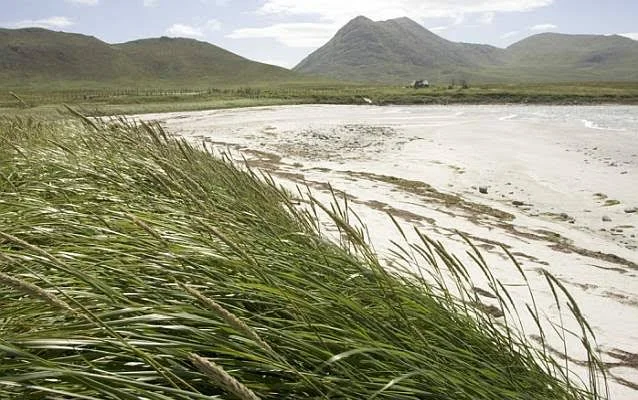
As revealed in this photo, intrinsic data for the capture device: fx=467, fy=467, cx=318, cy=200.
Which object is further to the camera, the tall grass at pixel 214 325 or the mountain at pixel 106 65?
the mountain at pixel 106 65

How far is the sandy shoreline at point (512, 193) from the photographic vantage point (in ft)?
17.3

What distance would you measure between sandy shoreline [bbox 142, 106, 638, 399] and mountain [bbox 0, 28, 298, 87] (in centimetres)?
13499

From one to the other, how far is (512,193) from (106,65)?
187 m

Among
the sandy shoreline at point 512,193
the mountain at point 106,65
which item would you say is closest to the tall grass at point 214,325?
the sandy shoreline at point 512,193

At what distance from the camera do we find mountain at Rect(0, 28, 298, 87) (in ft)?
510

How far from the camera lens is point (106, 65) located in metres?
172

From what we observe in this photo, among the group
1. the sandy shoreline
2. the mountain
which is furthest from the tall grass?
the mountain

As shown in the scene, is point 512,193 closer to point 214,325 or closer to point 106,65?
point 214,325

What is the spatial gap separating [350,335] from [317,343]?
16 cm

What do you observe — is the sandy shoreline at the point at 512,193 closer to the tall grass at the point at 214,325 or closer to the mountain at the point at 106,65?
the tall grass at the point at 214,325

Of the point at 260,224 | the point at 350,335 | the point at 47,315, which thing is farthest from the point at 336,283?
the point at 47,315

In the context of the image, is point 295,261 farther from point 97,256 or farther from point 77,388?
point 77,388

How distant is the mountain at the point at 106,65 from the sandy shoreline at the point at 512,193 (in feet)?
443

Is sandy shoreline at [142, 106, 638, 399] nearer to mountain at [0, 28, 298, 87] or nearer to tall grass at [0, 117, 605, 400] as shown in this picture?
tall grass at [0, 117, 605, 400]
